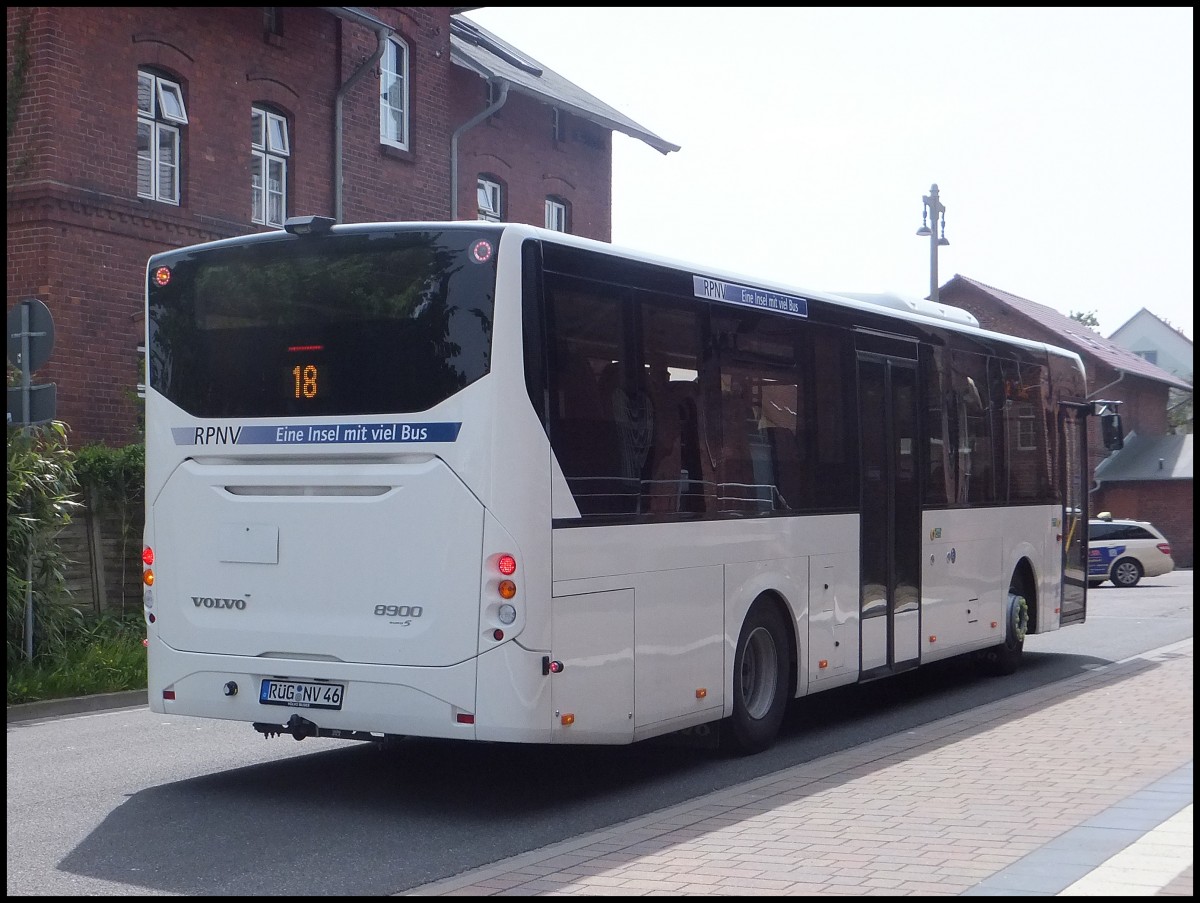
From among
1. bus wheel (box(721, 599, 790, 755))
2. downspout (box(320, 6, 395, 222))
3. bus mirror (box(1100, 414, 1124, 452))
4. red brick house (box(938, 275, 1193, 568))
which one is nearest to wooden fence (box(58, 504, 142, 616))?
bus wheel (box(721, 599, 790, 755))

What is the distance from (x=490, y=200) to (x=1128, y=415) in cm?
3731

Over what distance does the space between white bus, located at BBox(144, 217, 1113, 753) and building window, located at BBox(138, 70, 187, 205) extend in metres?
13.3

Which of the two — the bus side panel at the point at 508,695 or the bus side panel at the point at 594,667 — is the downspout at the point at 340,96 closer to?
the bus side panel at the point at 594,667

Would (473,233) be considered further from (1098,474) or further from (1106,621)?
(1098,474)

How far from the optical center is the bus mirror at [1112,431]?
51.6 ft

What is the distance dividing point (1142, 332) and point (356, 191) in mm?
71001

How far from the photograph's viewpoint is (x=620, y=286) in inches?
344

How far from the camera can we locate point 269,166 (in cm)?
2388

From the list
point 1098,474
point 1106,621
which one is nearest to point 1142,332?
point 1098,474

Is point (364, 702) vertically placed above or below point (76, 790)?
above

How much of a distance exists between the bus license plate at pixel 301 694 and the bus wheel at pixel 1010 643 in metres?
8.27

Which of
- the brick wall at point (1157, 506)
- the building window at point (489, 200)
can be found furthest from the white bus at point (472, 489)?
the brick wall at point (1157, 506)

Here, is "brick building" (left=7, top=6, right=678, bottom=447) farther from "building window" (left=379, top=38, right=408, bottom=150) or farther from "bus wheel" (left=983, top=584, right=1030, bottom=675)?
"bus wheel" (left=983, top=584, right=1030, bottom=675)

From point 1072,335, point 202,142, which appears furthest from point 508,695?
point 1072,335
